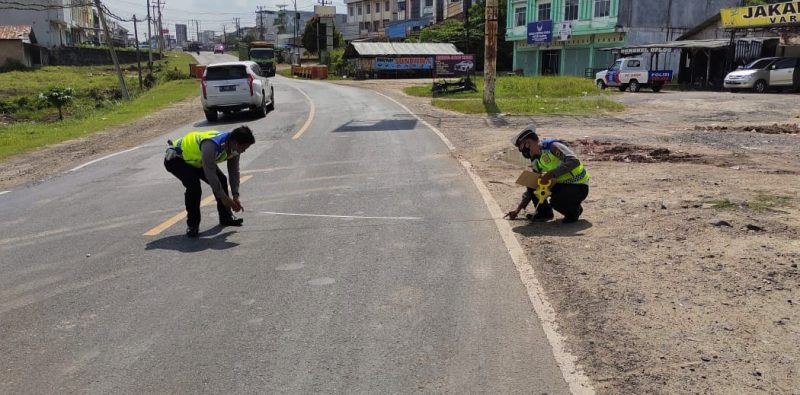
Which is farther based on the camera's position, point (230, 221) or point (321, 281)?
point (230, 221)

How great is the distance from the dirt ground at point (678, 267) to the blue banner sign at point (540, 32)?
4521 cm

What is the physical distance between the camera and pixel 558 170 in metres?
7.07

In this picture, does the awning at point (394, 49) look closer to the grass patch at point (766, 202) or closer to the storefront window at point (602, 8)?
the storefront window at point (602, 8)

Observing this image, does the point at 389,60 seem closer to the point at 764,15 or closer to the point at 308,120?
the point at 764,15

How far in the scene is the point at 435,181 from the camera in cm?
1047

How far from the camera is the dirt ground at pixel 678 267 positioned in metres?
3.97

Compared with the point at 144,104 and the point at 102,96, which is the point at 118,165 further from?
the point at 102,96

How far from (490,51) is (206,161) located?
19.9m

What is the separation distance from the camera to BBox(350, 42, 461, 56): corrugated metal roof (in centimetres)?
5994

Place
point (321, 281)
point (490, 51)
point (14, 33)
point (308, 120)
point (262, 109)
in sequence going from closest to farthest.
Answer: point (321, 281) < point (308, 120) < point (262, 109) < point (490, 51) < point (14, 33)

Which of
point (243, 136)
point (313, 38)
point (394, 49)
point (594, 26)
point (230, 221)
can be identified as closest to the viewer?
point (243, 136)

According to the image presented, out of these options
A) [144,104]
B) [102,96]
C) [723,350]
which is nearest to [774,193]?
[723,350]

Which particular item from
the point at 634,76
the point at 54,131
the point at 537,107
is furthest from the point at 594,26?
the point at 54,131

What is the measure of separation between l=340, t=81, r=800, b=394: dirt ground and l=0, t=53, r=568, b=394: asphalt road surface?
457 millimetres
